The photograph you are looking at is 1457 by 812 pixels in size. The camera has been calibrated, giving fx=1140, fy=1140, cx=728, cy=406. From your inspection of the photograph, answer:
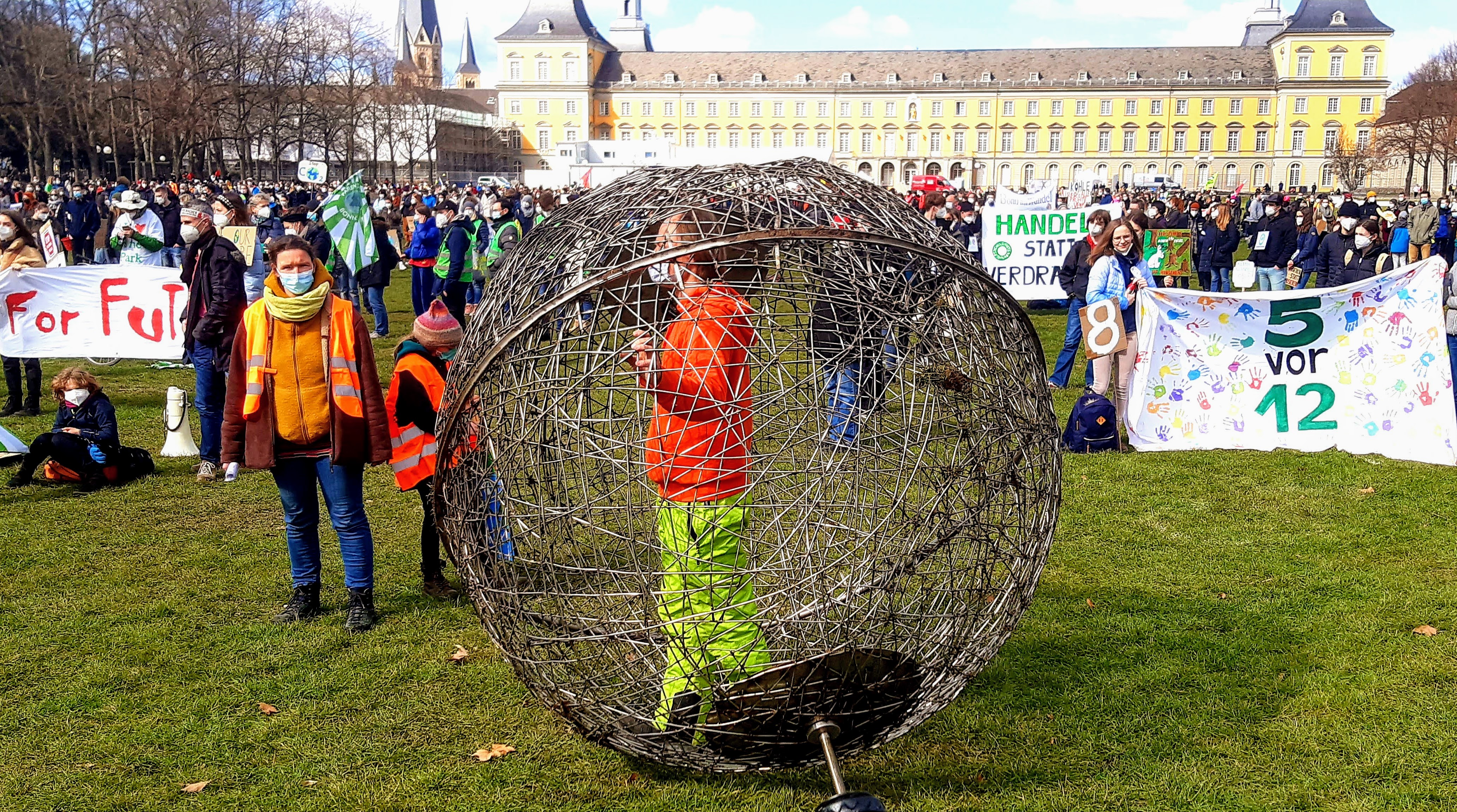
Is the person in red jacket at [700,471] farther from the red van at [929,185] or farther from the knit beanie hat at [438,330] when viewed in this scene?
the red van at [929,185]

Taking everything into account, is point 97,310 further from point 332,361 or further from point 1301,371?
point 1301,371

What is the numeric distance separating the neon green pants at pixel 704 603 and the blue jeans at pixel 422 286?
38.3 ft

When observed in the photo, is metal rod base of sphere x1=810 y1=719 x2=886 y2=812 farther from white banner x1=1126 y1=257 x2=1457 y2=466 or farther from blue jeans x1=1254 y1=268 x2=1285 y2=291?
blue jeans x1=1254 y1=268 x2=1285 y2=291

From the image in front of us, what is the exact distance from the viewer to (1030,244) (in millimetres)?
17703

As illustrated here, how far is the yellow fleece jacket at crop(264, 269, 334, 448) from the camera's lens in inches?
205

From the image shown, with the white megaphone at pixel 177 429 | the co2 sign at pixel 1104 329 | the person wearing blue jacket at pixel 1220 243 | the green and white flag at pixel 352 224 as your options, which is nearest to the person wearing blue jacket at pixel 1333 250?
the person wearing blue jacket at pixel 1220 243

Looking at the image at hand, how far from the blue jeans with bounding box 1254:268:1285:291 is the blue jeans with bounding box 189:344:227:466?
14823mm

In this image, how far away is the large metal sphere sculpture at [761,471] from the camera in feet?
11.3

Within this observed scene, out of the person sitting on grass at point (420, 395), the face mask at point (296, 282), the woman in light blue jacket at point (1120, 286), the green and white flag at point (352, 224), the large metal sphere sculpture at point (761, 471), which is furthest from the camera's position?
the green and white flag at point (352, 224)

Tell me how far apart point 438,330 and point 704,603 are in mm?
2490

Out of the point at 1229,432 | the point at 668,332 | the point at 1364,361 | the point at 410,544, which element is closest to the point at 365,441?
the point at 410,544

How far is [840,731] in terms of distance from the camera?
3.59m

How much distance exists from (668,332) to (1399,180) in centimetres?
9797

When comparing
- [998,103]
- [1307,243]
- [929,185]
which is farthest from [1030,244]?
[998,103]
